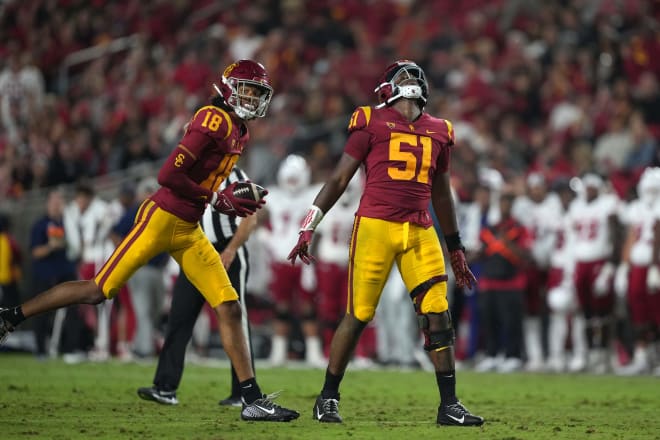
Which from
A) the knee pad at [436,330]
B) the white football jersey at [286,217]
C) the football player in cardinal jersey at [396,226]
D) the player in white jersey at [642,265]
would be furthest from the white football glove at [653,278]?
the knee pad at [436,330]

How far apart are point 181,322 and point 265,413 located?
68.9 inches

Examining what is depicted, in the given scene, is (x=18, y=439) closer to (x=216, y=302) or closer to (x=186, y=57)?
(x=216, y=302)

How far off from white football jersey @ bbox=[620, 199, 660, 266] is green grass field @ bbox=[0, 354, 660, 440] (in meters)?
1.53

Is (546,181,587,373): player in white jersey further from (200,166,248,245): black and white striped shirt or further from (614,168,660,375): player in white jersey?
(200,166,248,245): black and white striped shirt

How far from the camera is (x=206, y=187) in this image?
300 inches

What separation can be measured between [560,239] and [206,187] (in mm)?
7343

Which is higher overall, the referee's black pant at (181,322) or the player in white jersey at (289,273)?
the player in white jersey at (289,273)

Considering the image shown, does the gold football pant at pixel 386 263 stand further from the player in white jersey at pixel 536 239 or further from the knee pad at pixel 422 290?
the player in white jersey at pixel 536 239

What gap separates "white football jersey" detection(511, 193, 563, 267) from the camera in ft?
46.9

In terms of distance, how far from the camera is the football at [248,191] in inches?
296

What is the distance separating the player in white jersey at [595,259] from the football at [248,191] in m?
7.05

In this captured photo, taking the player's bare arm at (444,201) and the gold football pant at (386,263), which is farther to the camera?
the player's bare arm at (444,201)

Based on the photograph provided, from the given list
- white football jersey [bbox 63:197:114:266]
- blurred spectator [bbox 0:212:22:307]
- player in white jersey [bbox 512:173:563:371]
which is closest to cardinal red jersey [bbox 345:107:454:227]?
player in white jersey [bbox 512:173:563:371]

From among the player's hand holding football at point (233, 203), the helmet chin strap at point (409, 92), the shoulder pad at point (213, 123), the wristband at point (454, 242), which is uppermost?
the helmet chin strap at point (409, 92)
